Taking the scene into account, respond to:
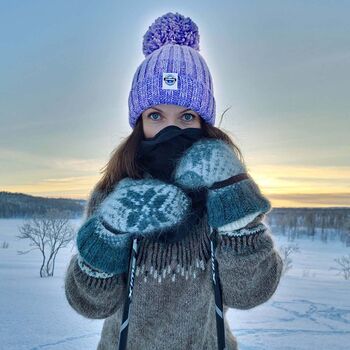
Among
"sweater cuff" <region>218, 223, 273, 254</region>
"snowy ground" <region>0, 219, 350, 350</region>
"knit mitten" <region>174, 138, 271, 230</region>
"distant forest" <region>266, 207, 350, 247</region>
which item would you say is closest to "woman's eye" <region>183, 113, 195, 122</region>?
"knit mitten" <region>174, 138, 271, 230</region>

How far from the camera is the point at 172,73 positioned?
6.01ft

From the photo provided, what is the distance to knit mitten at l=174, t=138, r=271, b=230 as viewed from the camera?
1415mm

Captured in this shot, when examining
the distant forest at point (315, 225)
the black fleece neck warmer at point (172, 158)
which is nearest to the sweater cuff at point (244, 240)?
the black fleece neck warmer at point (172, 158)

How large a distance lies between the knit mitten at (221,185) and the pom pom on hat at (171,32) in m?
0.68

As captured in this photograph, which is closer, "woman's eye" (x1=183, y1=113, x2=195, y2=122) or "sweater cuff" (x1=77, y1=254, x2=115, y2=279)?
"sweater cuff" (x1=77, y1=254, x2=115, y2=279)

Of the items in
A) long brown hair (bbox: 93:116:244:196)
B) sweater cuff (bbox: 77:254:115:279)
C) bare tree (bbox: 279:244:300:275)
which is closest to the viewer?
sweater cuff (bbox: 77:254:115:279)

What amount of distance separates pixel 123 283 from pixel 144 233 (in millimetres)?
332

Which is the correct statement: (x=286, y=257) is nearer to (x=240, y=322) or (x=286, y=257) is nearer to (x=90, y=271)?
(x=240, y=322)

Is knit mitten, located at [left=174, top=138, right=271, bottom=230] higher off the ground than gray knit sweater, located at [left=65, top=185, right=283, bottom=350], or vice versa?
knit mitten, located at [left=174, top=138, right=271, bottom=230]

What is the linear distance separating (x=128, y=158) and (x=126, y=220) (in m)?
0.44

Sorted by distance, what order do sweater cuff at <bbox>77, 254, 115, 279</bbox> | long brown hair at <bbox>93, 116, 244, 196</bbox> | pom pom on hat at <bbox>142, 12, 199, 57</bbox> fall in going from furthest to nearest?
pom pom on hat at <bbox>142, 12, 199, 57</bbox> → long brown hair at <bbox>93, 116, 244, 196</bbox> → sweater cuff at <bbox>77, 254, 115, 279</bbox>

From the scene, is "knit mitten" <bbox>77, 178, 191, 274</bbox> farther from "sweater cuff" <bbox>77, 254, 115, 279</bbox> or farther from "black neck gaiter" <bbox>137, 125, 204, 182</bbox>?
"black neck gaiter" <bbox>137, 125, 204, 182</bbox>

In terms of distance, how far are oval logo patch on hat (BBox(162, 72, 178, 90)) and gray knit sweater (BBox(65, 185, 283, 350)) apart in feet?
1.82

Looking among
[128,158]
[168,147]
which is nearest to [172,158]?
[168,147]
